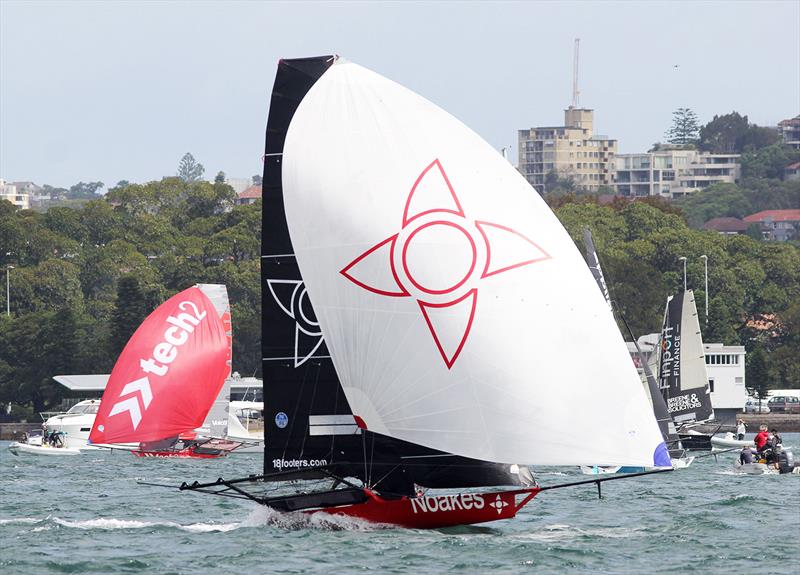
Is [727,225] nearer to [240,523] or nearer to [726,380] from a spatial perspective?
[726,380]

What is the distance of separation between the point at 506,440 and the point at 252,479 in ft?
10.5

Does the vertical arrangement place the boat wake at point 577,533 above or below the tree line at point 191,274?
below

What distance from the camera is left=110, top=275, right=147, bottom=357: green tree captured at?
75188mm

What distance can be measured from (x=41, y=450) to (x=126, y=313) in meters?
25.5

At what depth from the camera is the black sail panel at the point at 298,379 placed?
68.6ft

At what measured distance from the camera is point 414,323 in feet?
66.4

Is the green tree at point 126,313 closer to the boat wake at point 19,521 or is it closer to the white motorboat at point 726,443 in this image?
the white motorboat at point 726,443

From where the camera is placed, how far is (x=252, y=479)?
821 inches

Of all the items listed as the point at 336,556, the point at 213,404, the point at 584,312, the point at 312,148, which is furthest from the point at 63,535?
the point at 213,404

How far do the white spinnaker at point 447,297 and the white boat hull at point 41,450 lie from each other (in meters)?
30.9

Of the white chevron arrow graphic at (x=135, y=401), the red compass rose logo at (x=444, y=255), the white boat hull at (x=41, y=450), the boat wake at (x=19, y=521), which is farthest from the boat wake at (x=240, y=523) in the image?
the white boat hull at (x=41, y=450)

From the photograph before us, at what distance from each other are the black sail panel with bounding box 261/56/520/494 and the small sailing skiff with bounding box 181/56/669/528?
0.07 feet

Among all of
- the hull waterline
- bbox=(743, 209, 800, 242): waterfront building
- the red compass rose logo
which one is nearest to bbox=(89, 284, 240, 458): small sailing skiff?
the hull waterline

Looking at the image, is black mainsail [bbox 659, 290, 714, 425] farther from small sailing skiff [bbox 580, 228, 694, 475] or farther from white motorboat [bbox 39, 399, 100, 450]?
white motorboat [bbox 39, 399, 100, 450]
